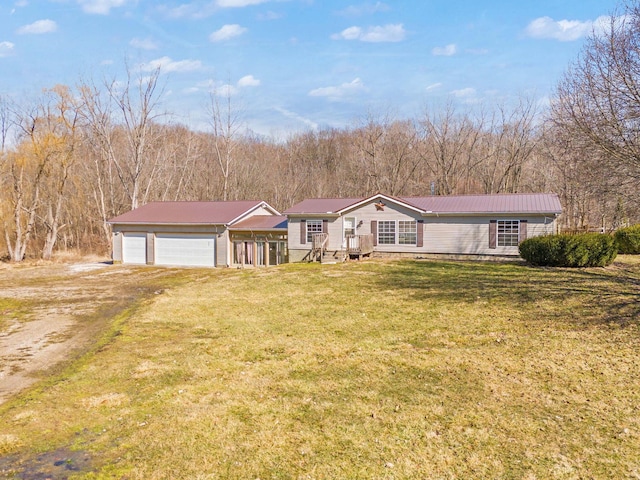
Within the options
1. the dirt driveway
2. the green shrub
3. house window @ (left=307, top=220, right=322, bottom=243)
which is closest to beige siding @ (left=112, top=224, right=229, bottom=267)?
the dirt driveway

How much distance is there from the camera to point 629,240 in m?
23.8

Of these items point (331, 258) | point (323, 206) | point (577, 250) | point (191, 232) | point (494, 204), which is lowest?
point (331, 258)

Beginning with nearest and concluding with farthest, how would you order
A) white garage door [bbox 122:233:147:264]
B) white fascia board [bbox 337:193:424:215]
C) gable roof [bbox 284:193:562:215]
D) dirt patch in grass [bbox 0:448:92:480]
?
1. dirt patch in grass [bbox 0:448:92:480]
2. gable roof [bbox 284:193:562:215]
3. white fascia board [bbox 337:193:424:215]
4. white garage door [bbox 122:233:147:264]

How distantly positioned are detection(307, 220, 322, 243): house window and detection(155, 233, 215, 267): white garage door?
610 centimetres

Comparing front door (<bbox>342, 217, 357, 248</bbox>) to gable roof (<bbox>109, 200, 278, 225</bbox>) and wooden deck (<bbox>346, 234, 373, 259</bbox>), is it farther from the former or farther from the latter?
gable roof (<bbox>109, 200, 278, 225</bbox>)

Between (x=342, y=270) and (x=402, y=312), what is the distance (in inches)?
332

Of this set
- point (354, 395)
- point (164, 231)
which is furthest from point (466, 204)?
point (354, 395)

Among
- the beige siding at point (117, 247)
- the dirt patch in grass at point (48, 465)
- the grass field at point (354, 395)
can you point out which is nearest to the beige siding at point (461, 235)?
the grass field at point (354, 395)

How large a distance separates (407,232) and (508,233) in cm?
514

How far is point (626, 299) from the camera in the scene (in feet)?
39.0

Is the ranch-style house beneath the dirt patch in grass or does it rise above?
above

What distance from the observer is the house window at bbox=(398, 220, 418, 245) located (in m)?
24.0

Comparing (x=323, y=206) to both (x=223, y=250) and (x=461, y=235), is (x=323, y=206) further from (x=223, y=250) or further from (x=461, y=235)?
(x=461, y=235)

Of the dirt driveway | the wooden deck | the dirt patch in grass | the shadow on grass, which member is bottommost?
the dirt patch in grass
